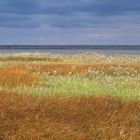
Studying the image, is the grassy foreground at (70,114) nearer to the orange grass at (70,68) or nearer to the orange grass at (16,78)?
the orange grass at (16,78)

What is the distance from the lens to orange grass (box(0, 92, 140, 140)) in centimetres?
1416

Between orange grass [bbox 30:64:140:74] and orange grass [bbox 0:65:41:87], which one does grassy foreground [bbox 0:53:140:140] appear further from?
orange grass [bbox 30:64:140:74]

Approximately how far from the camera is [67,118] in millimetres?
15086

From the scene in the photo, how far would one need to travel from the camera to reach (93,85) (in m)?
20.6

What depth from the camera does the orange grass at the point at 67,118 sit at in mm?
14156

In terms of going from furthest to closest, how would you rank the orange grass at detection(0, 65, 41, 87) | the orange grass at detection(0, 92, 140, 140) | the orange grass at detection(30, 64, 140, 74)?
the orange grass at detection(30, 64, 140, 74) < the orange grass at detection(0, 65, 41, 87) < the orange grass at detection(0, 92, 140, 140)

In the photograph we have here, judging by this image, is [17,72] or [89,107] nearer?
[89,107]

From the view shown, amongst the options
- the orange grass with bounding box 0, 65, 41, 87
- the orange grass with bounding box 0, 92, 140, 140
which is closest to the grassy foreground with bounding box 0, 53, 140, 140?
the orange grass with bounding box 0, 92, 140, 140

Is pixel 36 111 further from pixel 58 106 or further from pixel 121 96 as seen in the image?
pixel 121 96

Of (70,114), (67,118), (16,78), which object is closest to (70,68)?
(16,78)

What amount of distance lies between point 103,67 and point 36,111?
14.8 metres

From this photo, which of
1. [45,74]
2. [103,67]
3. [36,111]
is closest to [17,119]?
[36,111]

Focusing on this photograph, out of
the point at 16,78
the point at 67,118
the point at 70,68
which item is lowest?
the point at 67,118

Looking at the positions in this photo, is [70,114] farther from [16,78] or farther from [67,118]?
[16,78]
